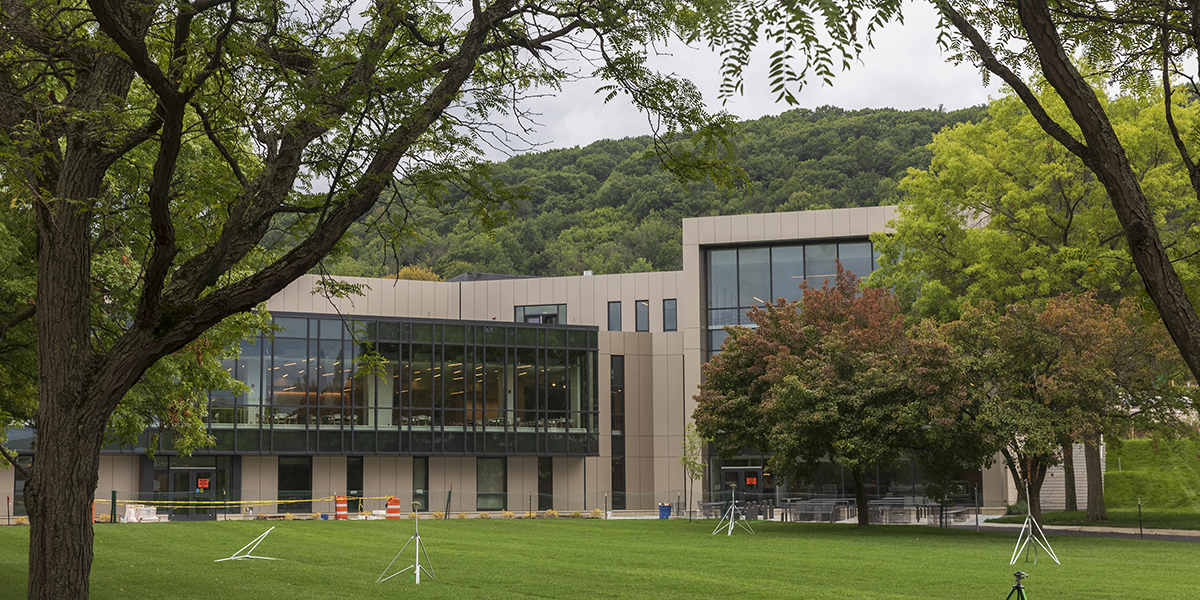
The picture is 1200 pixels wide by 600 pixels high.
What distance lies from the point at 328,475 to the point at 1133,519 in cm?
3088

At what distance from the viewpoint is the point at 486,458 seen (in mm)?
49844

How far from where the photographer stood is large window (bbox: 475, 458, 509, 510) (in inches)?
1913

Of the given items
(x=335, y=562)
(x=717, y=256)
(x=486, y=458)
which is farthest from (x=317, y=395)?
(x=335, y=562)

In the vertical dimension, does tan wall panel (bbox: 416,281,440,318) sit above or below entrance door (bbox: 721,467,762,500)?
above

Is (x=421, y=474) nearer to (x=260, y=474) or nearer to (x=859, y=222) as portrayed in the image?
(x=260, y=474)

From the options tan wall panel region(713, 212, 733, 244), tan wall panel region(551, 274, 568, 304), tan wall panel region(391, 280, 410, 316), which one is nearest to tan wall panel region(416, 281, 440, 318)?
tan wall panel region(391, 280, 410, 316)

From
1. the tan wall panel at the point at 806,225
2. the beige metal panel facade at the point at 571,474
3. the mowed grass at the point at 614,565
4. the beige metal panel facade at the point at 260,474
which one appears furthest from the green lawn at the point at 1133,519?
the beige metal panel facade at the point at 260,474

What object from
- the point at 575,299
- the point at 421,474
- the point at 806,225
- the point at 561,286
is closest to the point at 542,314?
the point at 561,286

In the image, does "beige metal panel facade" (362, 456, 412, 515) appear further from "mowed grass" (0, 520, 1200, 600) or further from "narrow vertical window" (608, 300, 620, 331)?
"mowed grass" (0, 520, 1200, 600)

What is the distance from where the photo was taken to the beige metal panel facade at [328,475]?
→ 45.5m

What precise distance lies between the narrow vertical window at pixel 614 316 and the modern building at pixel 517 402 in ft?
0.24

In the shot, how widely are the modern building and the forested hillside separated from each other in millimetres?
18926

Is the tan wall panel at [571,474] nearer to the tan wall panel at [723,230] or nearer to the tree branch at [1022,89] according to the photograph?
the tan wall panel at [723,230]

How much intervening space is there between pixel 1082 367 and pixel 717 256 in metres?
24.3
